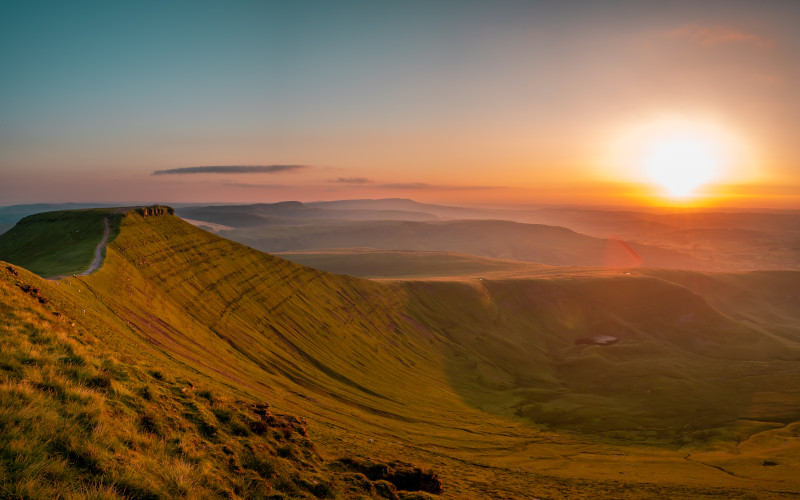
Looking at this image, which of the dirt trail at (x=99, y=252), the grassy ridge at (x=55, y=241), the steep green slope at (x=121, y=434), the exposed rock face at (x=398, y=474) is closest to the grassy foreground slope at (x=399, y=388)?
the steep green slope at (x=121, y=434)

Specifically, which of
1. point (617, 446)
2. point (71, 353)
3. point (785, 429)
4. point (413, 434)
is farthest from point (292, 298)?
point (785, 429)

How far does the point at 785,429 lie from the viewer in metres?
125

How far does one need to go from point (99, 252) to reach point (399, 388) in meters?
90.7

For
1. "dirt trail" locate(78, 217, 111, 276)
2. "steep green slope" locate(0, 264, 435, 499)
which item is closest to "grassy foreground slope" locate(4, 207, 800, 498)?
"steep green slope" locate(0, 264, 435, 499)

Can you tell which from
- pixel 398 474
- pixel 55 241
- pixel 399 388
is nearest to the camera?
pixel 398 474

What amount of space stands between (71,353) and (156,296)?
7195 cm

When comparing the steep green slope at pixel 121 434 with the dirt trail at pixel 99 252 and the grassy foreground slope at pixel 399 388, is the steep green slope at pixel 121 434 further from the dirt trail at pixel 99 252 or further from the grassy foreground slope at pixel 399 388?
the dirt trail at pixel 99 252

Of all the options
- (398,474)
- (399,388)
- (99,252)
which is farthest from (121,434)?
(399,388)

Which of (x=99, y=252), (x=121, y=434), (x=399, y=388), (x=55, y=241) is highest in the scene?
(x=55, y=241)

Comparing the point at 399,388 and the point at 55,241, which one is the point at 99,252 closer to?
the point at 55,241

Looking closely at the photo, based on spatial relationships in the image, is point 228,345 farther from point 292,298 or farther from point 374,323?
point 374,323

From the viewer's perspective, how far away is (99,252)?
321 ft

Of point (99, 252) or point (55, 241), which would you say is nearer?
point (99, 252)

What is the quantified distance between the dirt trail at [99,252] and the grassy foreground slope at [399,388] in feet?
7.15
